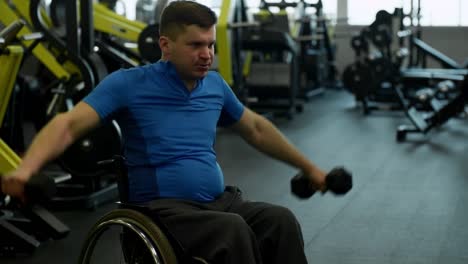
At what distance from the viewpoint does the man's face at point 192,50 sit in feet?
6.49

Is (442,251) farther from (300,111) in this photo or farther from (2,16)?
(300,111)

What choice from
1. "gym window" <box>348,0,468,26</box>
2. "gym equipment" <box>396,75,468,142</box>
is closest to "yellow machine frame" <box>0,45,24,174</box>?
"gym equipment" <box>396,75,468,142</box>

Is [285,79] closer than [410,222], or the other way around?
[410,222]

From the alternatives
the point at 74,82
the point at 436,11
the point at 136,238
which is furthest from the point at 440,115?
the point at 436,11

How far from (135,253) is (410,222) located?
1981mm

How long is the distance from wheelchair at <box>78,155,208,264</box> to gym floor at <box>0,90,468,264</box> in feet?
3.67

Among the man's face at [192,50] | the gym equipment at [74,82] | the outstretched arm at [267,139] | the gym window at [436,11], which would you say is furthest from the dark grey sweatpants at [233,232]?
the gym window at [436,11]

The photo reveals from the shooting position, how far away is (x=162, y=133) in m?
2.00

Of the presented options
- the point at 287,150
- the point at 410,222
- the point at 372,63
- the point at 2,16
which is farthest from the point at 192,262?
the point at 372,63

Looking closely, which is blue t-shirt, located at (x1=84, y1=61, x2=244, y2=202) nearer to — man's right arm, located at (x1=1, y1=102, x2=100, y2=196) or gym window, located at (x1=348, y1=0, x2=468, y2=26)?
man's right arm, located at (x1=1, y1=102, x2=100, y2=196)

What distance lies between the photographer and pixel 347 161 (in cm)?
535

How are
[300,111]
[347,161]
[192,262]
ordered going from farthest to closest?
[300,111] < [347,161] < [192,262]

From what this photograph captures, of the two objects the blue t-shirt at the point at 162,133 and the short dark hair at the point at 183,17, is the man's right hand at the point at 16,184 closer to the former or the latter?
the blue t-shirt at the point at 162,133

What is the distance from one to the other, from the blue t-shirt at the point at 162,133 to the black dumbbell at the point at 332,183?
200 mm
